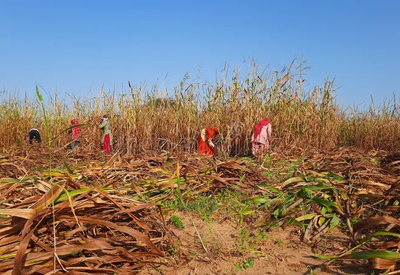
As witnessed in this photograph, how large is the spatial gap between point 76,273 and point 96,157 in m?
3.87

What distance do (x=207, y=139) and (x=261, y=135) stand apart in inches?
46.0

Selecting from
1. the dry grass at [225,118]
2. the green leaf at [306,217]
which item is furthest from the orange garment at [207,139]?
the green leaf at [306,217]

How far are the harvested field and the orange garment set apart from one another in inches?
119

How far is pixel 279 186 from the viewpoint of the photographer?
3.08 metres

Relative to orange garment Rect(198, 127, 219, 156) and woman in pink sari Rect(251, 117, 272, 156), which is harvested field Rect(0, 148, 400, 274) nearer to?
woman in pink sari Rect(251, 117, 272, 156)

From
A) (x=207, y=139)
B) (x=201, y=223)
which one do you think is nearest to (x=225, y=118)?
(x=207, y=139)

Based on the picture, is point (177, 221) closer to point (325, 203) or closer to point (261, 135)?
point (325, 203)

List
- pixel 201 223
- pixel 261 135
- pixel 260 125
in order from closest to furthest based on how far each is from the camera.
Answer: pixel 201 223
pixel 261 135
pixel 260 125

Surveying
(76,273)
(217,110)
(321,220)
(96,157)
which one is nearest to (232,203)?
(321,220)

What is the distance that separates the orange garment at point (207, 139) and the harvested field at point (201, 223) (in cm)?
303

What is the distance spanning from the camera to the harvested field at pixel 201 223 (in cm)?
156

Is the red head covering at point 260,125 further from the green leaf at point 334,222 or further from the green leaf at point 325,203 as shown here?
the green leaf at point 334,222

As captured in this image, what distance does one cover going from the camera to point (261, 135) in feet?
21.2

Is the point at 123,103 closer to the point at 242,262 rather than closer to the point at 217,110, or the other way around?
the point at 217,110
